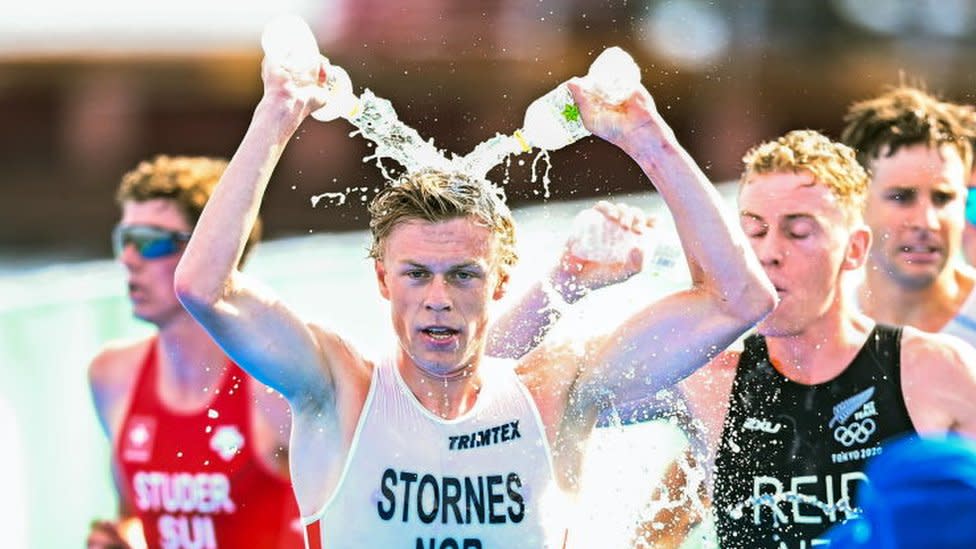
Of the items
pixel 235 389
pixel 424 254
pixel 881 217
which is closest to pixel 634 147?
pixel 424 254

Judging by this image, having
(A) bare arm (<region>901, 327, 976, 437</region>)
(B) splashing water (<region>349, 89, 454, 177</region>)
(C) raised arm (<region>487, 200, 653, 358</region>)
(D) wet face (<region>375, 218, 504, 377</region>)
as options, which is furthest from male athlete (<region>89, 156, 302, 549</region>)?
(A) bare arm (<region>901, 327, 976, 437</region>)

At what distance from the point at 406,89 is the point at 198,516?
8495 mm

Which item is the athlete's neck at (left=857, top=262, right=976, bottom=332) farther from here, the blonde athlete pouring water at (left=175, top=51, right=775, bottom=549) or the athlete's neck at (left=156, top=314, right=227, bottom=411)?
the athlete's neck at (left=156, top=314, right=227, bottom=411)

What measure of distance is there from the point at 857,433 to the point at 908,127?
5.23ft

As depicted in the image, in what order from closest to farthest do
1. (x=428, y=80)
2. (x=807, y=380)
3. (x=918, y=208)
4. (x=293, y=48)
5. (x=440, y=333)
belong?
(x=293, y=48) → (x=440, y=333) → (x=807, y=380) → (x=918, y=208) → (x=428, y=80)

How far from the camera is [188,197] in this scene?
6422 mm

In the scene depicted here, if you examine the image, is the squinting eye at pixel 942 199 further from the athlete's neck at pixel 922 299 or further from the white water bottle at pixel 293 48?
the white water bottle at pixel 293 48

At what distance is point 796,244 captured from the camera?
4949 millimetres

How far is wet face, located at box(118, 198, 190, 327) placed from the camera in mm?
6258

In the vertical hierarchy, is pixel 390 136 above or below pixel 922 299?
above

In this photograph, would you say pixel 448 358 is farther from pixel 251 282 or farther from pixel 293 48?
pixel 293 48

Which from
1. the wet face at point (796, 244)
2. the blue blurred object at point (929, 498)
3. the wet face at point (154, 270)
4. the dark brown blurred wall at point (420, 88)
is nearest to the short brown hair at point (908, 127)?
the wet face at point (796, 244)

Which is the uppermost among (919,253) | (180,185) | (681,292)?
(180,185)

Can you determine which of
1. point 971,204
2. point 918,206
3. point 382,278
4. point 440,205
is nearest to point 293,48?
point 440,205
